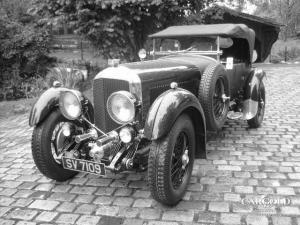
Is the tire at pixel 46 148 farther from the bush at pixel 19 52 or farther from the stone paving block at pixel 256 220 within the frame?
the bush at pixel 19 52

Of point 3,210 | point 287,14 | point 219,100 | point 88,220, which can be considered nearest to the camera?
point 88,220

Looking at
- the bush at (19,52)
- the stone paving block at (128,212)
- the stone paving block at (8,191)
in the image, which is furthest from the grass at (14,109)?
the stone paving block at (128,212)

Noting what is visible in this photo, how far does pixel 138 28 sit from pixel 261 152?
6.68 m

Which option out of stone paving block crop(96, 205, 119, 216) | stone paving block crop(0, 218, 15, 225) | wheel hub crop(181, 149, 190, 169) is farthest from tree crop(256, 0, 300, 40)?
stone paving block crop(0, 218, 15, 225)

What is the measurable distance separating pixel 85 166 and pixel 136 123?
2.04 ft

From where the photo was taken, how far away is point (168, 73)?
12.7ft

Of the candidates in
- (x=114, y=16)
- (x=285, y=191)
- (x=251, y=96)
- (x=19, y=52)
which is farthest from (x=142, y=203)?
(x=19, y=52)

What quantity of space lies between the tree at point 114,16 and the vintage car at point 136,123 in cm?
487

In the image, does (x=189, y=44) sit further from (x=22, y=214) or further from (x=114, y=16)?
(x=114, y=16)

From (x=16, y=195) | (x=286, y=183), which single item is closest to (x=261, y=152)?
(x=286, y=183)

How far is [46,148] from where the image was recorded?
350cm

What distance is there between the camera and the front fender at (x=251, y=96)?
5.32 m

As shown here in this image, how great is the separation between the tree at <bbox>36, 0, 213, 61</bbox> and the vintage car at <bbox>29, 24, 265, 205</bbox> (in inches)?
192

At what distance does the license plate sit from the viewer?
3.09 m
